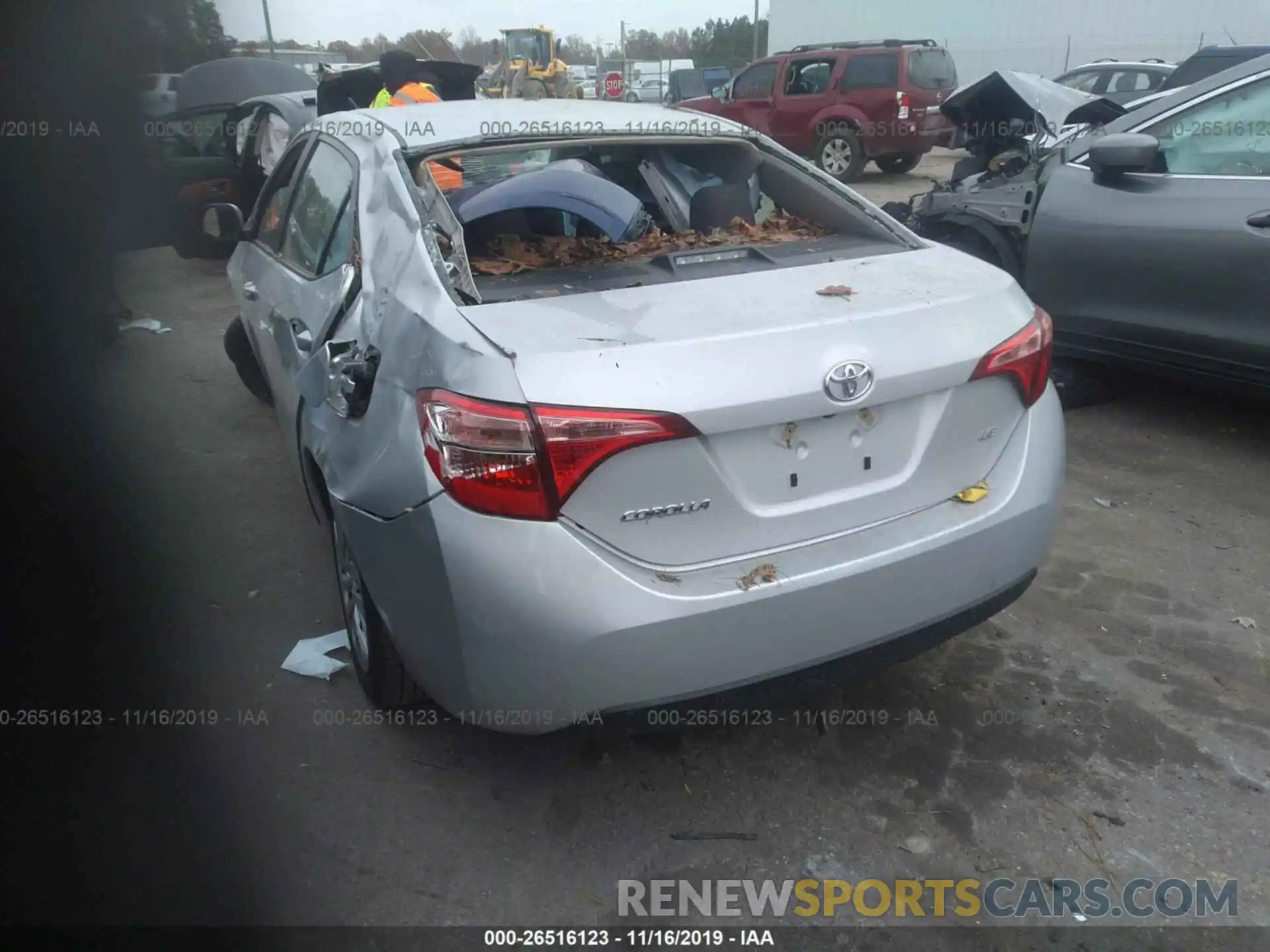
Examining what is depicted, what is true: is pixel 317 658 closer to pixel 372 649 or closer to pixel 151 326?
pixel 372 649

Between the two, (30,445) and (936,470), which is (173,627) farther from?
(936,470)

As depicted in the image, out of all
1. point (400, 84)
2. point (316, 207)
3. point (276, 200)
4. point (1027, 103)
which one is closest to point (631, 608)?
point (316, 207)

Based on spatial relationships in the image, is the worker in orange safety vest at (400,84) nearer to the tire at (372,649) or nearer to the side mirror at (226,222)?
the side mirror at (226,222)

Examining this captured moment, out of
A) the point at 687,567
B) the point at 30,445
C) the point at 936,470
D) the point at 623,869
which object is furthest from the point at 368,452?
the point at 30,445

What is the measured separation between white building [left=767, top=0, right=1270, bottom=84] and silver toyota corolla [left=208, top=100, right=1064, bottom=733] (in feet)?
87.9

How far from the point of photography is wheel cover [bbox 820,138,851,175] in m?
15.1

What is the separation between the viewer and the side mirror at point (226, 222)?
4039 millimetres

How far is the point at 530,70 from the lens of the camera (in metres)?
24.3

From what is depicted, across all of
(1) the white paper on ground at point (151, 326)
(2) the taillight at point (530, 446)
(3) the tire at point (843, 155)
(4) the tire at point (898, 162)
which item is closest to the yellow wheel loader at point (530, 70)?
(3) the tire at point (843, 155)

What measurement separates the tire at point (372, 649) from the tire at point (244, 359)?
8.43ft

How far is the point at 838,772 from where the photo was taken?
8.39 ft

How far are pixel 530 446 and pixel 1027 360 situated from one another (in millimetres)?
1243

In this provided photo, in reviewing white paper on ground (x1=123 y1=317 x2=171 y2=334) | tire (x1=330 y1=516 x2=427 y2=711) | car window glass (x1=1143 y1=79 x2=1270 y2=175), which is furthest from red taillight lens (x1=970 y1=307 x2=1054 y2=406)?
white paper on ground (x1=123 y1=317 x2=171 y2=334)

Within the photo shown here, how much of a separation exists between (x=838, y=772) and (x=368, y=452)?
1.44 m
